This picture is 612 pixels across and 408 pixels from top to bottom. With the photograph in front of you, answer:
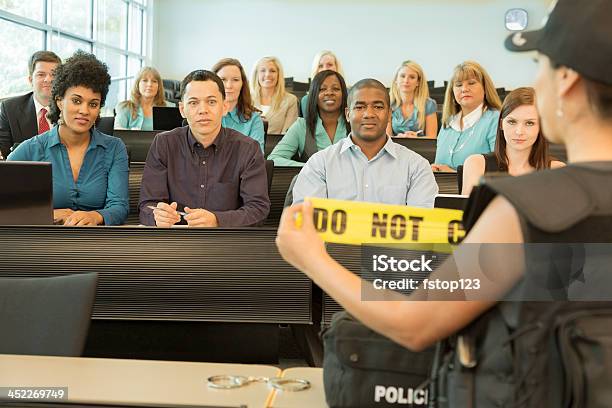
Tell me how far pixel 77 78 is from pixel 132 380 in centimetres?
246

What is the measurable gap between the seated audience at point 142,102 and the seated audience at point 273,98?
1.00m

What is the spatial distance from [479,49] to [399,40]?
5.42ft

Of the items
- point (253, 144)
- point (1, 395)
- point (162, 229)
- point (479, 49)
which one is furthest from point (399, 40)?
point (1, 395)

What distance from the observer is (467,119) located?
5.51 m

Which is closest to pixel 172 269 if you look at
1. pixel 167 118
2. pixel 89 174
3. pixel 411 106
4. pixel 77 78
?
pixel 89 174

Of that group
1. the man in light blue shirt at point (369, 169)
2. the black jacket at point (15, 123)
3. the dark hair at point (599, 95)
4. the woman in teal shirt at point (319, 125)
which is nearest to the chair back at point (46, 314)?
the dark hair at point (599, 95)

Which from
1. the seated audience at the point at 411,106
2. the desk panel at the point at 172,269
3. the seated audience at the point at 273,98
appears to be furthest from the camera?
the seated audience at the point at 411,106

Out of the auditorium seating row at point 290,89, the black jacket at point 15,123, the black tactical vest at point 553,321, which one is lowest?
the black tactical vest at point 553,321

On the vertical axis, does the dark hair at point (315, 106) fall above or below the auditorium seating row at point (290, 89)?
below

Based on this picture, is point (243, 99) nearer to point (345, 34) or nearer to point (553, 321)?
point (553, 321)

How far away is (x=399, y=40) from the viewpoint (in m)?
16.5

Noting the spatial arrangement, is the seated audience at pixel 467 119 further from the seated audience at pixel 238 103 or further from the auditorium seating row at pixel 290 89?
the auditorium seating row at pixel 290 89

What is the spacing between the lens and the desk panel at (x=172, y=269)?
8.94 feet

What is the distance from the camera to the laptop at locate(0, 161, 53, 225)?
2.74 meters
